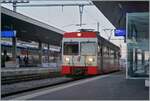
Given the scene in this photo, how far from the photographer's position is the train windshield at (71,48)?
27.9m

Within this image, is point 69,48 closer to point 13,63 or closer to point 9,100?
point 9,100

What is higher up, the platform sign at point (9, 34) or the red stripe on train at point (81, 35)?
the platform sign at point (9, 34)

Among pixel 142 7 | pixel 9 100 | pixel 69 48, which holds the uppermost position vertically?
pixel 142 7

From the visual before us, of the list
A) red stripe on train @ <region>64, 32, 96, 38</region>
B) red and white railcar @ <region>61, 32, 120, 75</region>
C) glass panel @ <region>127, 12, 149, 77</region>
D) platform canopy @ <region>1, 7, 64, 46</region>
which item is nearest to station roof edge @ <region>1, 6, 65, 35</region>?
platform canopy @ <region>1, 7, 64, 46</region>

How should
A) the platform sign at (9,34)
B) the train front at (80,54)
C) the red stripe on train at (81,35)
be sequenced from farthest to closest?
the platform sign at (9,34) → the red stripe on train at (81,35) → the train front at (80,54)

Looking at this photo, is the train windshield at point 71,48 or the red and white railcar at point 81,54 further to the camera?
the train windshield at point 71,48

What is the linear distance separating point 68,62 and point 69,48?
990 mm

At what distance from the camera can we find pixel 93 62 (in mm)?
27438

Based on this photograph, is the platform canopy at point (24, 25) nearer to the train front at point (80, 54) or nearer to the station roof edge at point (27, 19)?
the station roof edge at point (27, 19)

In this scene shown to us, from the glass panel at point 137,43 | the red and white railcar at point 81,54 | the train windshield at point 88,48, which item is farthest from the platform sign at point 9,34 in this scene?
the glass panel at point 137,43

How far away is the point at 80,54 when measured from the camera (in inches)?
1088

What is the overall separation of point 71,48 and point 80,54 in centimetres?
90

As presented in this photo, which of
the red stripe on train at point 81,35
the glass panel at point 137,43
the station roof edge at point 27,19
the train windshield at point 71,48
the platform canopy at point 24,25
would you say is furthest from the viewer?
the platform canopy at point 24,25

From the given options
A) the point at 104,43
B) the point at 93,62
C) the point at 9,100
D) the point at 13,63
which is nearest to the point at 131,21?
the point at 9,100
